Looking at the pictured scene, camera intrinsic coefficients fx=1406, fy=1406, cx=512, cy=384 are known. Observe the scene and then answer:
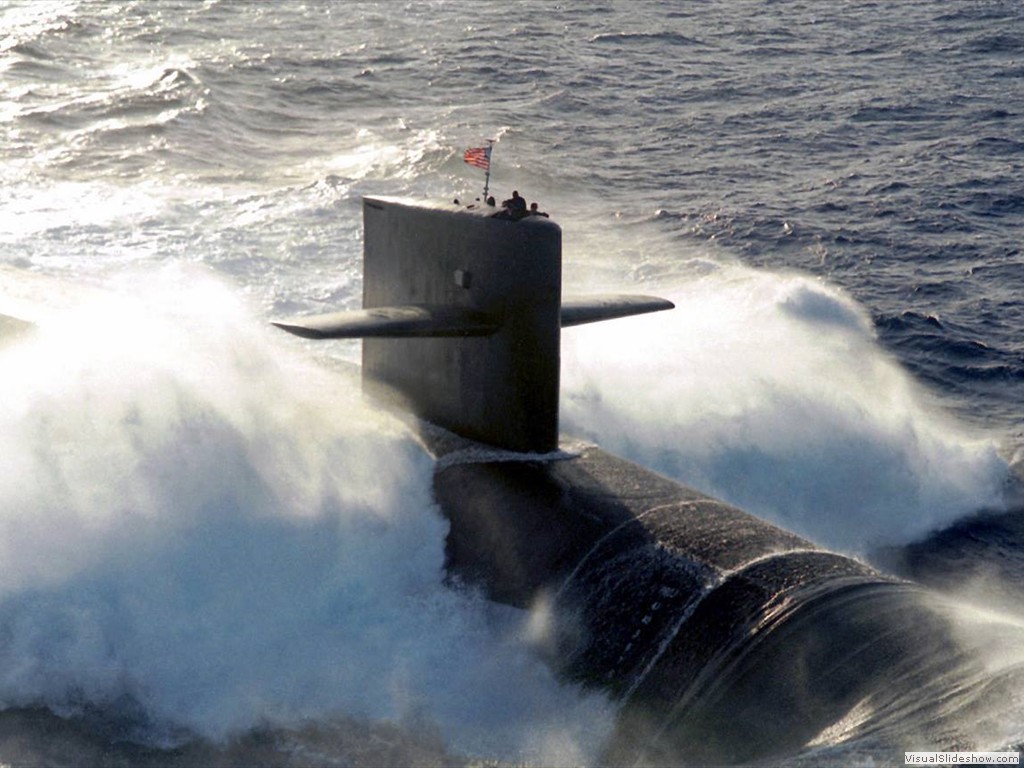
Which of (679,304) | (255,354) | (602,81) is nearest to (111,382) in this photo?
(255,354)

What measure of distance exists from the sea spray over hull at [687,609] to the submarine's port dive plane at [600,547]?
16mm

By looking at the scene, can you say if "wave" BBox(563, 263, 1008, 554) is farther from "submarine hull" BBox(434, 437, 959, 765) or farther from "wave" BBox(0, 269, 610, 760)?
"wave" BBox(0, 269, 610, 760)

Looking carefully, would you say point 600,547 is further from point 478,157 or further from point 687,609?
point 478,157

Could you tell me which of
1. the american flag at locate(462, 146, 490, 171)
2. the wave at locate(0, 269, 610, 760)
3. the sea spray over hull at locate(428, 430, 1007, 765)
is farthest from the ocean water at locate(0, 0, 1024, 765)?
the american flag at locate(462, 146, 490, 171)

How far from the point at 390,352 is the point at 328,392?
110 centimetres

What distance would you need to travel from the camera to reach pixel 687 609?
30.8ft

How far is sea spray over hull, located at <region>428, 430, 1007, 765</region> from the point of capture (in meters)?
8.32

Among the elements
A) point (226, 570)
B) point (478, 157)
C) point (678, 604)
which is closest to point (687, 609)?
point (678, 604)

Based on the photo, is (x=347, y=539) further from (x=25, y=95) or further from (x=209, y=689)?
(x=25, y=95)

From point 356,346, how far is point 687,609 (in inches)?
304

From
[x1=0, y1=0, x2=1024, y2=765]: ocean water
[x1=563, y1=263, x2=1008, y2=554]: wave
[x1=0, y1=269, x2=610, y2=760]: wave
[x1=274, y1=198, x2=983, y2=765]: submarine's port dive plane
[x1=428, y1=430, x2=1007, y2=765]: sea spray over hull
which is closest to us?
[x1=428, y1=430, x2=1007, y2=765]: sea spray over hull

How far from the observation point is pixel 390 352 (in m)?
12.5

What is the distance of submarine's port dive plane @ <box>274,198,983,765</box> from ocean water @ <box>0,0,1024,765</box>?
37 cm

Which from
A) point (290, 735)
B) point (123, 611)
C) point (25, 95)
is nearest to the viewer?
point (290, 735)
